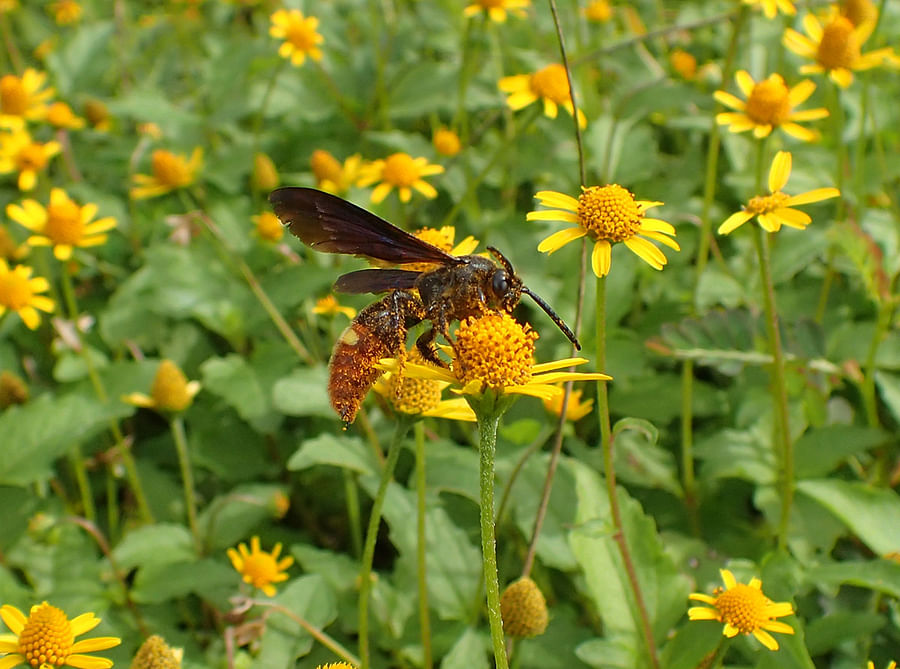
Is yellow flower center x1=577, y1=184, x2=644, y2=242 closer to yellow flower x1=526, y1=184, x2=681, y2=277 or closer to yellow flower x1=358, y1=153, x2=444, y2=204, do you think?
yellow flower x1=526, y1=184, x2=681, y2=277

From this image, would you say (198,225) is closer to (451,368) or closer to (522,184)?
(522,184)

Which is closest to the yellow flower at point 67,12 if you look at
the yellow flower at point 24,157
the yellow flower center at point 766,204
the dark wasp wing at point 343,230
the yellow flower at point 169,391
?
the yellow flower at point 24,157

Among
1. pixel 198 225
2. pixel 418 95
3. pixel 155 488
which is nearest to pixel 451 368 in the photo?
pixel 155 488

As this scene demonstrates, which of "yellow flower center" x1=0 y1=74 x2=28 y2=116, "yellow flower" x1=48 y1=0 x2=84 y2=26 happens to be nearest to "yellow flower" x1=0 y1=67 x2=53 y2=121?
"yellow flower center" x1=0 y1=74 x2=28 y2=116

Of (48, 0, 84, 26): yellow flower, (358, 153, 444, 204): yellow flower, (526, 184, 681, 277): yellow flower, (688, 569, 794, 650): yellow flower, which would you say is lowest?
(688, 569, 794, 650): yellow flower

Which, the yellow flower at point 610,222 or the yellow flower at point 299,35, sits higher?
the yellow flower at point 299,35

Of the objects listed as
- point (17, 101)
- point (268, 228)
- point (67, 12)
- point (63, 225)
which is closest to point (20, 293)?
point (63, 225)

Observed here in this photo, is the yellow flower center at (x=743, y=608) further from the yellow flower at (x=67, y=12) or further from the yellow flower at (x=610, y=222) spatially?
the yellow flower at (x=67, y=12)
